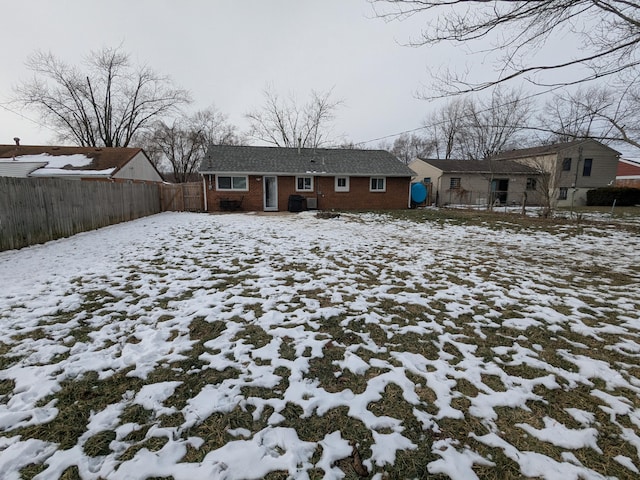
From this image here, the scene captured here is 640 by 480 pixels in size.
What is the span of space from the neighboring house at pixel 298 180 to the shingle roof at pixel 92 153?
5.77 metres

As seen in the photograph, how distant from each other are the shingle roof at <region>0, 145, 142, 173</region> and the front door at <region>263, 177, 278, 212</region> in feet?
28.6

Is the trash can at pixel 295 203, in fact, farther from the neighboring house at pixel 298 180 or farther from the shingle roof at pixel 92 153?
the shingle roof at pixel 92 153

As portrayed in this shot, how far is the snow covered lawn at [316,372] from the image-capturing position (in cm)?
Answer: 167

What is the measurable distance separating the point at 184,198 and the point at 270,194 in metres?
4.91

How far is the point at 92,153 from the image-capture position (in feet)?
59.8

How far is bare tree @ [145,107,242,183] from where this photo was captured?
3344 cm

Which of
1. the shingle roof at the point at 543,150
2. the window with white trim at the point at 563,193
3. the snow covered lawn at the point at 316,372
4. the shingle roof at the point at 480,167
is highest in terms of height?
the shingle roof at the point at 543,150

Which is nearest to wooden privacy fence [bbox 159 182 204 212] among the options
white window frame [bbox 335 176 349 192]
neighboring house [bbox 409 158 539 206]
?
white window frame [bbox 335 176 349 192]

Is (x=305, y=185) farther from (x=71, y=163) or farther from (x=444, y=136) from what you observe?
(x=444, y=136)

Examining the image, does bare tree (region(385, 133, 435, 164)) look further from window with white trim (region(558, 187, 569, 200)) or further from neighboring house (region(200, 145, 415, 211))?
neighboring house (region(200, 145, 415, 211))

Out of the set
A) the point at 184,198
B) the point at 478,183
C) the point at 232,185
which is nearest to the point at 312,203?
the point at 232,185

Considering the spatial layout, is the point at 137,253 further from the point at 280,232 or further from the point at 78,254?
the point at 280,232

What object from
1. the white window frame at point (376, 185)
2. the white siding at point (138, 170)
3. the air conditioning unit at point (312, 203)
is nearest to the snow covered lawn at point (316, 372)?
the air conditioning unit at point (312, 203)

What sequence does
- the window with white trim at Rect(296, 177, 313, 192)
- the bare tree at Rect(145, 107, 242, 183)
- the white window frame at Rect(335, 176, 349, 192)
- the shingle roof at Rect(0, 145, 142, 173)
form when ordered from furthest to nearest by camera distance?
the bare tree at Rect(145, 107, 242, 183), the white window frame at Rect(335, 176, 349, 192), the window with white trim at Rect(296, 177, 313, 192), the shingle roof at Rect(0, 145, 142, 173)
